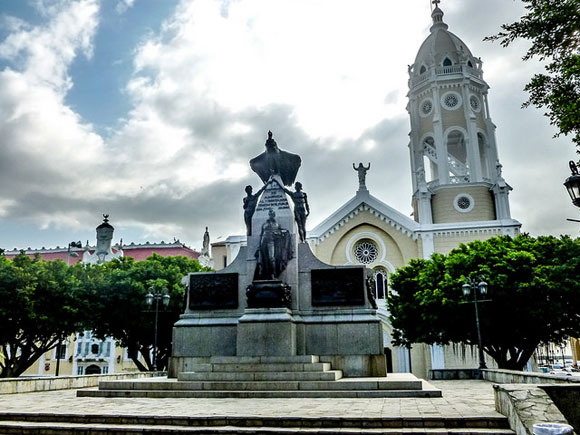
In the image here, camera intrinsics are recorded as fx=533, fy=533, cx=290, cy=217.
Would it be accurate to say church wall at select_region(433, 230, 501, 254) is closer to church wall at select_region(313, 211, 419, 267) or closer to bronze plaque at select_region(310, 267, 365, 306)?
church wall at select_region(313, 211, 419, 267)

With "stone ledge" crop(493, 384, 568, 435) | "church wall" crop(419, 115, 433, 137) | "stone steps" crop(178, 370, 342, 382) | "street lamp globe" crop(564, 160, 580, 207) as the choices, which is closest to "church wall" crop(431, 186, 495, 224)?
"church wall" crop(419, 115, 433, 137)

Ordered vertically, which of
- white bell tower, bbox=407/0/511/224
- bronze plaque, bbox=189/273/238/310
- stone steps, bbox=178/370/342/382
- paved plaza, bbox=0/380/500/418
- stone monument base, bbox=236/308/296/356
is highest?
white bell tower, bbox=407/0/511/224

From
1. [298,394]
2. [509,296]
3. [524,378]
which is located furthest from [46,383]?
[509,296]

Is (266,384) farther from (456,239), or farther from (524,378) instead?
(456,239)

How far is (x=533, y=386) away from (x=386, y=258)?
33959 mm

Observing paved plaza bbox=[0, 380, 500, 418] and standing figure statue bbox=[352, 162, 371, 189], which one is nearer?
paved plaza bbox=[0, 380, 500, 418]

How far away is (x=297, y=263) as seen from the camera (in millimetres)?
14727

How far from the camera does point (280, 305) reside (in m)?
13.6

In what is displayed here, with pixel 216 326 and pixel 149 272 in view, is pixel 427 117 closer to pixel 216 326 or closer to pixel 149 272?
pixel 149 272

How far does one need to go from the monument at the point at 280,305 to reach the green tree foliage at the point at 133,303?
13.9 m

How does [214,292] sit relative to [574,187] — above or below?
below

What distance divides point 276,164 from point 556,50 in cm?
802

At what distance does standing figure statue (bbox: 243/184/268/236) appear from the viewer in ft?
51.5

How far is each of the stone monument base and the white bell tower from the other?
105 ft
